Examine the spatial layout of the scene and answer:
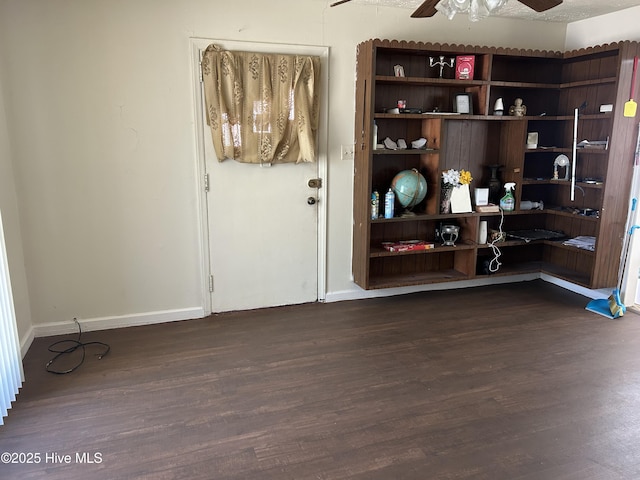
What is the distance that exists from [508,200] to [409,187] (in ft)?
3.45

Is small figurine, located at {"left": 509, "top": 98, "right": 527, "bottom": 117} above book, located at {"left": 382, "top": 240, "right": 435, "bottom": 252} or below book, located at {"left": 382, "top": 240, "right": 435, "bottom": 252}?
above

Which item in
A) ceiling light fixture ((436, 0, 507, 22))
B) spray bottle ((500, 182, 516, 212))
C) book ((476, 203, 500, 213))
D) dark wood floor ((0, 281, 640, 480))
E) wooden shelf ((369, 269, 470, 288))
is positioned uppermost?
ceiling light fixture ((436, 0, 507, 22))

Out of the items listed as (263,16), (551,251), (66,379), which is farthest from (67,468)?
(551,251)

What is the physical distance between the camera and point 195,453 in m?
2.22

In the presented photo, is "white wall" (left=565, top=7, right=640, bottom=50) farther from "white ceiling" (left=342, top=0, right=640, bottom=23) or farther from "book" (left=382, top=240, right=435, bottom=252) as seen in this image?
"book" (left=382, top=240, right=435, bottom=252)

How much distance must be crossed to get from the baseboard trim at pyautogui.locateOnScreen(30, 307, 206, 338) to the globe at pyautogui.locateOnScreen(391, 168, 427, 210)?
1884 mm

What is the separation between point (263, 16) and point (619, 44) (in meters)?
2.70

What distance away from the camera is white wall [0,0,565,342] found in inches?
125

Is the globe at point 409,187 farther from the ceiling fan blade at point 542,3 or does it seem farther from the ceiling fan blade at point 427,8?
the ceiling fan blade at point 542,3

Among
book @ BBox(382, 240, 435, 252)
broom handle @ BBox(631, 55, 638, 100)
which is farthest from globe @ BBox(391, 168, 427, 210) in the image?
broom handle @ BBox(631, 55, 638, 100)

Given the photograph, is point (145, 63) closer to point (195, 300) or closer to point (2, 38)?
point (2, 38)

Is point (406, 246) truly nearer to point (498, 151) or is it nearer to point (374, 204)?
point (374, 204)

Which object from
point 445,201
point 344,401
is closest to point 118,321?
point 344,401

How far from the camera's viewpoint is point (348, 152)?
157 inches
